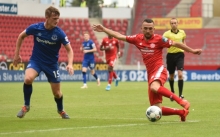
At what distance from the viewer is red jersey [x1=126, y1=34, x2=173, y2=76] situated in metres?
12.4

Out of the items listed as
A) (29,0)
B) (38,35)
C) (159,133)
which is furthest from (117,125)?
(29,0)

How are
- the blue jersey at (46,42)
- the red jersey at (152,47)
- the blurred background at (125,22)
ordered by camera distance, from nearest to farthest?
the red jersey at (152,47)
the blue jersey at (46,42)
the blurred background at (125,22)

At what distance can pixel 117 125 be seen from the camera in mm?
11406

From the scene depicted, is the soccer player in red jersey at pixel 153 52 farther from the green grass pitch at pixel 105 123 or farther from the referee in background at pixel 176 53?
the referee in background at pixel 176 53

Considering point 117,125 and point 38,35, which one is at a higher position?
point 38,35

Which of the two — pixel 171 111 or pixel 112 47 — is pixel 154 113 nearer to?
pixel 171 111

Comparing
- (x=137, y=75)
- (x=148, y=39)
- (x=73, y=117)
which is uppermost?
(x=148, y=39)

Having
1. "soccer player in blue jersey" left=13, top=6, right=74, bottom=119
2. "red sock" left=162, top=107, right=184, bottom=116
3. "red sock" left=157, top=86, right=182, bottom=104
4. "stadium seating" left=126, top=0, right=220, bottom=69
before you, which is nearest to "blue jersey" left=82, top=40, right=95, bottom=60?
"stadium seating" left=126, top=0, right=220, bottom=69

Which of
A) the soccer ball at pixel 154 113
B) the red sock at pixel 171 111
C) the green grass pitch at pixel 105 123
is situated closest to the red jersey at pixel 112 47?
the green grass pitch at pixel 105 123

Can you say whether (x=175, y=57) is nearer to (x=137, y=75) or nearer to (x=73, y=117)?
(x=73, y=117)

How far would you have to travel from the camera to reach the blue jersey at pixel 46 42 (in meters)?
12.6

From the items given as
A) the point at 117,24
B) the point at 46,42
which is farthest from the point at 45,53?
the point at 117,24

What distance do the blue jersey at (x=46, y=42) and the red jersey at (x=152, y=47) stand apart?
54.2 inches

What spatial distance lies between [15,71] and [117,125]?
89.0 ft
